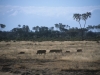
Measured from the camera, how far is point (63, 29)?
388ft

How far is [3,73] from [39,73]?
2.82 m

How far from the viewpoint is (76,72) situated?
39.0 ft

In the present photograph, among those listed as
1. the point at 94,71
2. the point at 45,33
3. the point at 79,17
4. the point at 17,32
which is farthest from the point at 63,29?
the point at 94,71

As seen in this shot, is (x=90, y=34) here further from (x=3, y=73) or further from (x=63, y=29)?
(x=3, y=73)

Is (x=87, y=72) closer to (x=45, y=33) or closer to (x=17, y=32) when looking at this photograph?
(x=45, y=33)

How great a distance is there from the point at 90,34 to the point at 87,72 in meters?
87.7

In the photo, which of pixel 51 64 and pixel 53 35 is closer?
pixel 51 64

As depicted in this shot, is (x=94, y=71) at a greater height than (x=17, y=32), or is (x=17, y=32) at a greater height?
(x=17, y=32)

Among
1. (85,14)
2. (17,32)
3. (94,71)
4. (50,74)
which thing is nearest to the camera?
(50,74)

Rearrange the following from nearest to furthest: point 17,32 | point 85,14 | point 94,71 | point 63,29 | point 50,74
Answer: point 50,74, point 94,71, point 85,14, point 17,32, point 63,29

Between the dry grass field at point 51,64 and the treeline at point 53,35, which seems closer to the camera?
the dry grass field at point 51,64

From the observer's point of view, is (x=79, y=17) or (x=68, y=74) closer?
(x=68, y=74)

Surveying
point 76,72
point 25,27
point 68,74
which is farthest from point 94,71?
point 25,27

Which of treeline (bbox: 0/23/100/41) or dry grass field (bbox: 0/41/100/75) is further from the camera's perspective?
treeline (bbox: 0/23/100/41)
